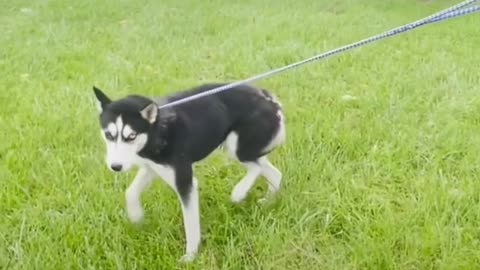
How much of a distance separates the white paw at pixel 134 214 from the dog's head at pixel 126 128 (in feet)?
0.99

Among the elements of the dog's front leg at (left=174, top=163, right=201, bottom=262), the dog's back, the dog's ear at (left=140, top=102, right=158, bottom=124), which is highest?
the dog's ear at (left=140, top=102, right=158, bottom=124)

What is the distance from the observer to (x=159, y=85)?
3.66 metres

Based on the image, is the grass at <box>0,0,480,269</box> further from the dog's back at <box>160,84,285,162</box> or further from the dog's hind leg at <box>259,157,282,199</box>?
the dog's back at <box>160,84,285,162</box>

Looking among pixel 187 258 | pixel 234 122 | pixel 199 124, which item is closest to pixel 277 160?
pixel 234 122

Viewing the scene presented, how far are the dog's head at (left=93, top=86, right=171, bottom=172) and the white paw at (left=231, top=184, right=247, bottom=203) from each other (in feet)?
1.67

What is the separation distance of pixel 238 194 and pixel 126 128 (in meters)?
0.62

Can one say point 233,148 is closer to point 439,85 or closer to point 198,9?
point 439,85

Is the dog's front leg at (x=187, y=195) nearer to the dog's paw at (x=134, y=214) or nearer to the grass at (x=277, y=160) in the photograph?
the grass at (x=277, y=160)

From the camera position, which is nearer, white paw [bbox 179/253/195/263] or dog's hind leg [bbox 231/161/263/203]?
white paw [bbox 179/253/195/263]

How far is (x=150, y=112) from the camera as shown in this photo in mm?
1832

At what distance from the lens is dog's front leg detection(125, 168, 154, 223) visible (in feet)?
6.86

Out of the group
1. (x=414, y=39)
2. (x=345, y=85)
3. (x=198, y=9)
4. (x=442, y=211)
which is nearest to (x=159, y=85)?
(x=345, y=85)

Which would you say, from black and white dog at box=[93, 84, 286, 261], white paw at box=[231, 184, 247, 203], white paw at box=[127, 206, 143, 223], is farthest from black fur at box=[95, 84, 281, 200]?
white paw at box=[127, 206, 143, 223]

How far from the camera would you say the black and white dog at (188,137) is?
181cm
